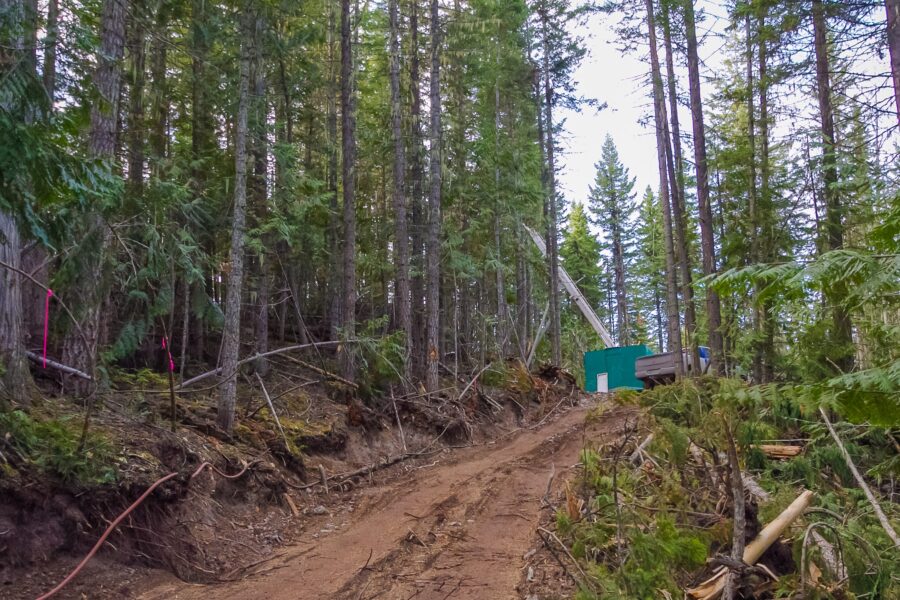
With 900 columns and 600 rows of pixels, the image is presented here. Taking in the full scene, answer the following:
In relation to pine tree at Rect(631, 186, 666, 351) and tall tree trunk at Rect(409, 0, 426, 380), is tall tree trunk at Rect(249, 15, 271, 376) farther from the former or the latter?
pine tree at Rect(631, 186, 666, 351)

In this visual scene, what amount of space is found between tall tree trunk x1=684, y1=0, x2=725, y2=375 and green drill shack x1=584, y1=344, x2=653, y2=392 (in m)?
10.1

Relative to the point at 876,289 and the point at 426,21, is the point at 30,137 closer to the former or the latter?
the point at 876,289

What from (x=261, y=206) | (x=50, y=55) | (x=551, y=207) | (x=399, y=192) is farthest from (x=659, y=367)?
(x=50, y=55)

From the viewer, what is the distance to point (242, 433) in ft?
31.0

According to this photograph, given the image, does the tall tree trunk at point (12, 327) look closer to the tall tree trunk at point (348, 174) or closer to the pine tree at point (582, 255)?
the tall tree trunk at point (348, 174)

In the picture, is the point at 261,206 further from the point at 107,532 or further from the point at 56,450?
the point at 107,532

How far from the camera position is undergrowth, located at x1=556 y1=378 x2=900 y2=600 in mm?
4156

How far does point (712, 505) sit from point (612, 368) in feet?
65.3

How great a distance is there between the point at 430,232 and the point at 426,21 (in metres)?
7.13

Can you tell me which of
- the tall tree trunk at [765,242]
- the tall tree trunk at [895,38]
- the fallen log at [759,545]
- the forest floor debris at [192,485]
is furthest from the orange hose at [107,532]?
the tall tree trunk at [765,242]

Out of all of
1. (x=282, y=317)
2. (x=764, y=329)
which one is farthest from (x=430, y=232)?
(x=764, y=329)

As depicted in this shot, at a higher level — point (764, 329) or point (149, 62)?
point (149, 62)

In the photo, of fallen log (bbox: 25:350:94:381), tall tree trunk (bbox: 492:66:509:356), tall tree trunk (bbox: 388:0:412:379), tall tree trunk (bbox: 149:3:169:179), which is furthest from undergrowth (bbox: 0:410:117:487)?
tall tree trunk (bbox: 492:66:509:356)

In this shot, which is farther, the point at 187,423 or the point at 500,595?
the point at 187,423
